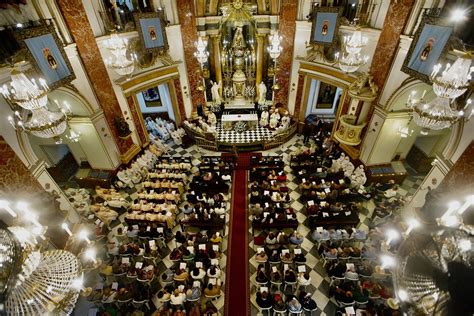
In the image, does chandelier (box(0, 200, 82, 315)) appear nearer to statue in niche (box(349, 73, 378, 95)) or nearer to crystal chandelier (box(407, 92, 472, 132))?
crystal chandelier (box(407, 92, 472, 132))

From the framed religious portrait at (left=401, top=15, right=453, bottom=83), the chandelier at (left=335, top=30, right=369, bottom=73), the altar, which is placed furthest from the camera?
the altar

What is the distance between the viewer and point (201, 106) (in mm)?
16094

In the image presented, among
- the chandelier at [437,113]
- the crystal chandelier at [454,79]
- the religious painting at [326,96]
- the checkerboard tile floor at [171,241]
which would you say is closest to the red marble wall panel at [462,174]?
the chandelier at [437,113]

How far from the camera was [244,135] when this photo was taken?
15.3 metres

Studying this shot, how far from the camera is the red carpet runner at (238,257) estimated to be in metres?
8.09

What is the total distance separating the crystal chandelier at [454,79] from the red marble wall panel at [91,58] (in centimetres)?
1076

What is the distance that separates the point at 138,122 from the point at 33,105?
7668mm

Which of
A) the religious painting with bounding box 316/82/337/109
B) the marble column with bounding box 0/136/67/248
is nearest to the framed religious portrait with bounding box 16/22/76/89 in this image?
the marble column with bounding box 0/136/67/248

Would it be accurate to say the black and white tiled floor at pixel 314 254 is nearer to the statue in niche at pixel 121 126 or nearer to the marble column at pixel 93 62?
the statue in niche at pixel 121 126

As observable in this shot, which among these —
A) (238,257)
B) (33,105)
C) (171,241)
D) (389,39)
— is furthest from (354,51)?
(171,241)

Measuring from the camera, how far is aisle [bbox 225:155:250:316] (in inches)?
318

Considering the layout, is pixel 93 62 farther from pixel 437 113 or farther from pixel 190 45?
pixel 437 113

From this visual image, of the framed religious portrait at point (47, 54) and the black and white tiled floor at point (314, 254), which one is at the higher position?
the framed religious portrait at point (47, 54)

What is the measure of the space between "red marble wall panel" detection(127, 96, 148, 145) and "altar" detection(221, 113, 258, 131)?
4.50 meters
